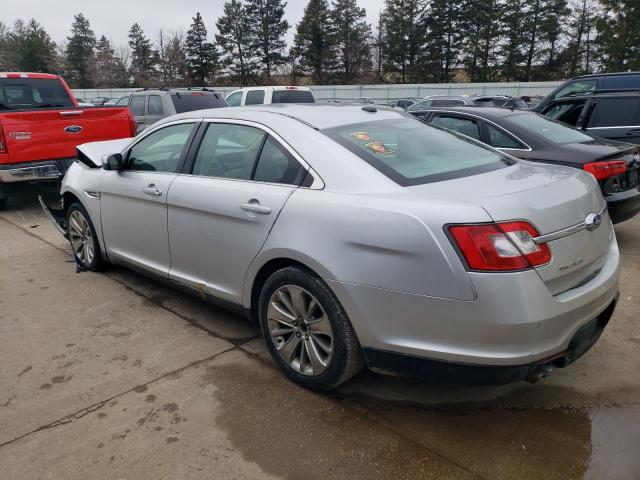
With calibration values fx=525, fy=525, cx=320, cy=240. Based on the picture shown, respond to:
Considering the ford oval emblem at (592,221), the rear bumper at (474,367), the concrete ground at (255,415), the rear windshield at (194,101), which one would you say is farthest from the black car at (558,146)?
the rear windshield at (194,101)

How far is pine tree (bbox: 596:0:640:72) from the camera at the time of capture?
41.5 m

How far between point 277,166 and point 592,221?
1.75m

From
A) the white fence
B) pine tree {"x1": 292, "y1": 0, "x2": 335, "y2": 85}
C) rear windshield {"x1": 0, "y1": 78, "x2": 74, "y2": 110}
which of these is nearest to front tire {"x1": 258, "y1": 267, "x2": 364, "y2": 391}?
rear windshield {"x1": 0, "y1": 78, "x2": 74, "y2": 110}

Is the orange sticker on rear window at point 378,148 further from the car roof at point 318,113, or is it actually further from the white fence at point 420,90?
the white fence at point 420,90

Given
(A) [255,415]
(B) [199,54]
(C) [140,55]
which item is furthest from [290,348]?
(C) [140,55]

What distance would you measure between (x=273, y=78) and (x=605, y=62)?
34401 mm

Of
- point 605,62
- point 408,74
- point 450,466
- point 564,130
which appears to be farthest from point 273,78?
point 450,466

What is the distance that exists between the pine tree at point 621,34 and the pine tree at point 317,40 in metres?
26.7

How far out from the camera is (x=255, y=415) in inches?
113

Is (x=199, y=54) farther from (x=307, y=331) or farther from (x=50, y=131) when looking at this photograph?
(x=307, y=331)

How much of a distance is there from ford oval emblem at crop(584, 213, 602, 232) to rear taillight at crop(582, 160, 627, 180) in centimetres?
265

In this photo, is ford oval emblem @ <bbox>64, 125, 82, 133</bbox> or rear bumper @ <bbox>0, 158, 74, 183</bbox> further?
ford oval emblem @ <bbox>64, 125, 82, 133</bbox>

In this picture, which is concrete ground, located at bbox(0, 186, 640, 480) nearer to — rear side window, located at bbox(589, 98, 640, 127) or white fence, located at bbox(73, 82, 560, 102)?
rear side window, located at bbox(589, 98, 640, 127)

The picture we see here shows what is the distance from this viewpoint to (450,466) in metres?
2.47
